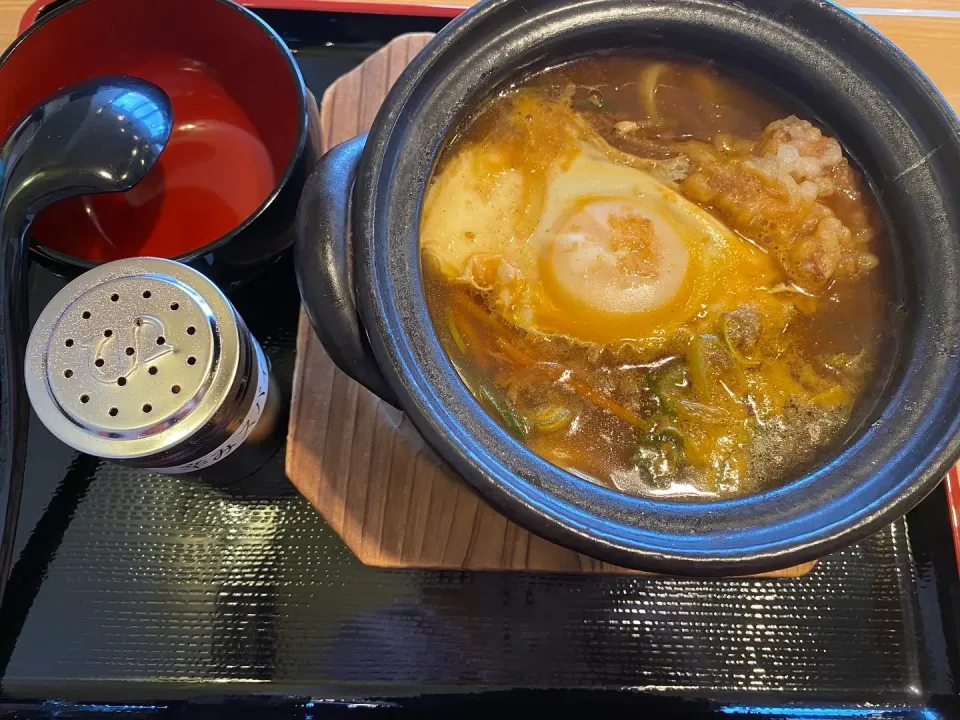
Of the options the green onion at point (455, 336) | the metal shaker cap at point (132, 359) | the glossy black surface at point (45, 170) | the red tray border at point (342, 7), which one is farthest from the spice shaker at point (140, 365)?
the red tray border at point (342, 7)

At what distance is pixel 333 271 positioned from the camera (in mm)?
1011

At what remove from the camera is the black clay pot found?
93 centimetres

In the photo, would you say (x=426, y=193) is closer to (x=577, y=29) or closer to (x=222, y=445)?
(x=577, y=29)

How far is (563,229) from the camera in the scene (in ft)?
4.46

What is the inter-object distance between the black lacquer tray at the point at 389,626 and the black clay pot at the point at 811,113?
1.96ft

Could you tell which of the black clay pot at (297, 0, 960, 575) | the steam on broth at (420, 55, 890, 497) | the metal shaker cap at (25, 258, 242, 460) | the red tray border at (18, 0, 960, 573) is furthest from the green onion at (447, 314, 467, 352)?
the red tray border at (18, 0, 960, 573)

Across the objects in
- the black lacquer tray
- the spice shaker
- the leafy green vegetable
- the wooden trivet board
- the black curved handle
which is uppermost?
the black curved handle

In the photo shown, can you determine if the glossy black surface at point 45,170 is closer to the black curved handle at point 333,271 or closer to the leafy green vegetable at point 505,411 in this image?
the black curved handle at point 333,271

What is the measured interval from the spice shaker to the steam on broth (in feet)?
→ 1.44

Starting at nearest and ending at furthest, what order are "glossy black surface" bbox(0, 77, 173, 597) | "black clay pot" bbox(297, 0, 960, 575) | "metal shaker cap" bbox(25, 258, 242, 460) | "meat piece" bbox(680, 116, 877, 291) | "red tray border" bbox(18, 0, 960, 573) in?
"black clay pot" bbox(297, 0, 960, 575) → "metal shaker cap" bbox(25, 258, 242, 460) → "meat piece" bbox(680, 116, 877, 291) → "glossy black surface" bbox(0, 77, 173, 597) → "red tray border" bbox(18, 0, 960, 573)

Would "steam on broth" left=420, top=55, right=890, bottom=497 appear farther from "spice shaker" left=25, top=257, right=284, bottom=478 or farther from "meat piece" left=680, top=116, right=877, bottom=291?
"spice shaker" left=25, top=257, right=284, bottom=478

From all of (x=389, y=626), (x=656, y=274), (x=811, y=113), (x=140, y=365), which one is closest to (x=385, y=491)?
(x=389, y=626)

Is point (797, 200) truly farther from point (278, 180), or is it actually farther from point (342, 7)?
point (342, 7)

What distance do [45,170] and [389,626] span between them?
1.30m
